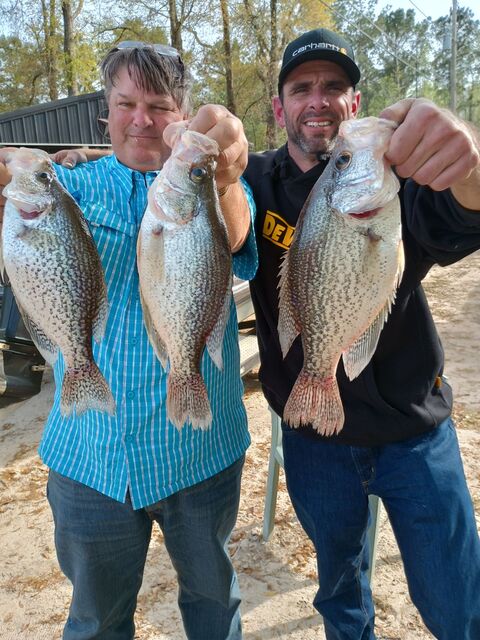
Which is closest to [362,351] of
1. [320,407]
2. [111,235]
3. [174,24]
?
[320,407]

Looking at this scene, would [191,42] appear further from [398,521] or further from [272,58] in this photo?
[398,521]

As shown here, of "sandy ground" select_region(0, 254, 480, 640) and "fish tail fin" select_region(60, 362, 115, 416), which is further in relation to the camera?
"sandy ground" select_region(0, 254, 480, 640)

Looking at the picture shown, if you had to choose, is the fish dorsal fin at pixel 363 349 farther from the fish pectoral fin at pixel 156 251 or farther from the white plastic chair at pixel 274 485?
the white plastic chair at pixel 274 485

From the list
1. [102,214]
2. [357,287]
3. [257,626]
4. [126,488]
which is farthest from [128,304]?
[257,626]

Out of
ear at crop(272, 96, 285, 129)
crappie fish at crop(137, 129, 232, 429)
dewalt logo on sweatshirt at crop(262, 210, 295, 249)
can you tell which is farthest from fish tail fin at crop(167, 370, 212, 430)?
ear at crop(272, 96, 285, 129)

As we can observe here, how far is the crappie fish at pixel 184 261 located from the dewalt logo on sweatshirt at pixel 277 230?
63cm

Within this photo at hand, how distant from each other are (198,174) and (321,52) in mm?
1303

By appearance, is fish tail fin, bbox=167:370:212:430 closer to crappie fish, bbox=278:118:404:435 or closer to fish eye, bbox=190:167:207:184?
crappie fish, bbox=278:118:404:435

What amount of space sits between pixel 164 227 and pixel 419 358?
1.29 meters

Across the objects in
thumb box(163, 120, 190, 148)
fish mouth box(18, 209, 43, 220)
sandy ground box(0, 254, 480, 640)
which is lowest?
sandy ground box(0, 254, 480, 640)

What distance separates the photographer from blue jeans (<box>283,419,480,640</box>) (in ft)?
6.84

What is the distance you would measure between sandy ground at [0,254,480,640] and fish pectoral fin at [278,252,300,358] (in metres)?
1.93

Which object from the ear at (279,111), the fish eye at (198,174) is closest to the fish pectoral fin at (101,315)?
the fish eye at (198,174)

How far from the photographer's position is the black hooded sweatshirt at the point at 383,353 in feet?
7.19
